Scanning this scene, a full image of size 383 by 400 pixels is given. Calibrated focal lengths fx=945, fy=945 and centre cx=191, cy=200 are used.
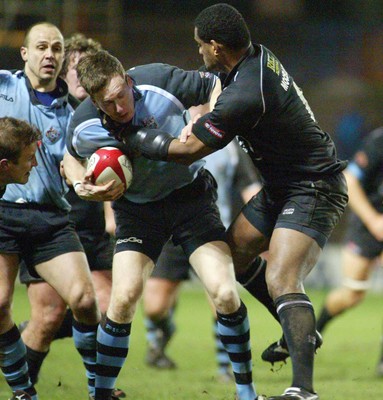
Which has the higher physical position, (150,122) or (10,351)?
(150,122)

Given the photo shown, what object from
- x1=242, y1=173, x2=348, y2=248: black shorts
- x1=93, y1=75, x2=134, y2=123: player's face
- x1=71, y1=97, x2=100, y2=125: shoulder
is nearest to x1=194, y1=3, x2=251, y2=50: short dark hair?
x1=93, y1=75, x2=134, y2=123: player's face

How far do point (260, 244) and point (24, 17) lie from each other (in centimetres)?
1080

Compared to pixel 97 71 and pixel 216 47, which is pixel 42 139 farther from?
pixel 216 47

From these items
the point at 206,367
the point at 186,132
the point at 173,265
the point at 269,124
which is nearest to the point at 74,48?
the point at 186,132

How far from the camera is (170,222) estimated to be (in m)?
5.68

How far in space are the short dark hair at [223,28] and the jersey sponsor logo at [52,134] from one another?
1321mm

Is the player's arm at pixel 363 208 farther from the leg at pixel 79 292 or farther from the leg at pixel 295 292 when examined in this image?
the leg at pixel 79 292

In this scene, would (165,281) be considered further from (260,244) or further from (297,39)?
(297,39)

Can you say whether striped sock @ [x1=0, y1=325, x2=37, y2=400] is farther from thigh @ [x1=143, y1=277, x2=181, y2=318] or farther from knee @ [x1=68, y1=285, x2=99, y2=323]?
thigh @ [x1=143, y1=277, x2=181, y2=318]

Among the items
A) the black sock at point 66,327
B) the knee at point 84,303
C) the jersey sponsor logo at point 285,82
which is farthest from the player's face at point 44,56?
the black sock at point 66,327

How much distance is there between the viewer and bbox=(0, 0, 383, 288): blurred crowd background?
1725cm

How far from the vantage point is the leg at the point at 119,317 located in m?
5.36

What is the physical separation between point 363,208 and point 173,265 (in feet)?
6.34

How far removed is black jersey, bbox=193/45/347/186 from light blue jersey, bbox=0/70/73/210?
1.24m
